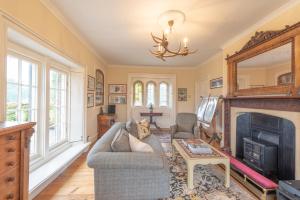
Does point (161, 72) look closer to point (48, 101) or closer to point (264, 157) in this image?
point (48, 101)

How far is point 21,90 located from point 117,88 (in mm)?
4453

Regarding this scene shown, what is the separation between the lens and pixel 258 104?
9.48ft

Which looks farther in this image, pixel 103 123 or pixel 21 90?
pixel 103 123

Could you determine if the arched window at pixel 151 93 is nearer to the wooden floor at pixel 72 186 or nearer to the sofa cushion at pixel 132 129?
the sofa cushion at pixel 132 129

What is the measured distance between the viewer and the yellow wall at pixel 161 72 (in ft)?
22.3

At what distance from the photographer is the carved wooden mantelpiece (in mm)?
2268

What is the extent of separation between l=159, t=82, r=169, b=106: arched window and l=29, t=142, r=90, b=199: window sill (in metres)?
4.07

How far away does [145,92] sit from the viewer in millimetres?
7035

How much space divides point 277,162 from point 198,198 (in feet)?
4.27

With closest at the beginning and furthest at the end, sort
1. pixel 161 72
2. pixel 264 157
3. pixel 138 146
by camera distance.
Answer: pixel 138 146
pixel 264 157
pixel 161 72

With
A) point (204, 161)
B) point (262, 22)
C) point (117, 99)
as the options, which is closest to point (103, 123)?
point (117, 99)

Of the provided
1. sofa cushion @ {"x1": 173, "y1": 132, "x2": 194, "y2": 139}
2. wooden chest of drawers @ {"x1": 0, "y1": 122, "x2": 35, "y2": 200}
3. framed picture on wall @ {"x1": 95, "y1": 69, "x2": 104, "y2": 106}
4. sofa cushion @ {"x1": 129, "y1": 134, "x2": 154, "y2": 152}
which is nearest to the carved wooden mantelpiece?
sofa cushion @ {"x1": 173, "y1": 132, "x2": 194, "y2": 139}

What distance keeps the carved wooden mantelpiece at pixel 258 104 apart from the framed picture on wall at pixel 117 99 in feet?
12.9

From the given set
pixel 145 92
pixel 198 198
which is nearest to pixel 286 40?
pixel 198 198
